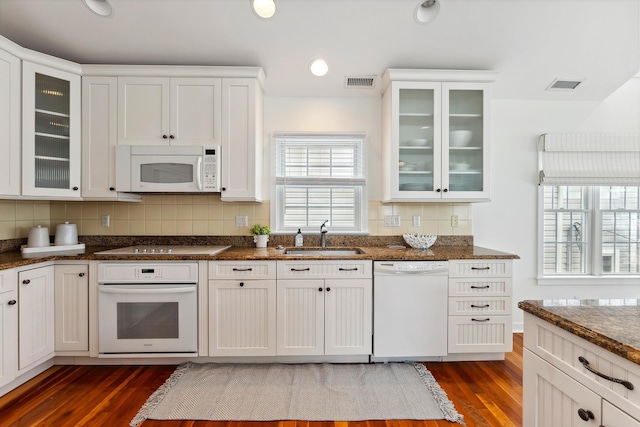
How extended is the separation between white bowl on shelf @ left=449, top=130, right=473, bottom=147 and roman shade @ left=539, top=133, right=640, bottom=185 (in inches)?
36.4

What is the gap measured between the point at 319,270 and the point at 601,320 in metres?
1.65

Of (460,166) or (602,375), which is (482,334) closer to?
(460,166)

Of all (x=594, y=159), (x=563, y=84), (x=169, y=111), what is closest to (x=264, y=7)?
(x=169, y=111)

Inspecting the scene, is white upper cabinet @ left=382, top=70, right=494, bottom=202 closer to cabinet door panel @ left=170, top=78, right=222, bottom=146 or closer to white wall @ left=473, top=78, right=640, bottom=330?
white wall @ left=473, top=78, right=640, bottom=330

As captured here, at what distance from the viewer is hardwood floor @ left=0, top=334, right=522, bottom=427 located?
1772 millimetres

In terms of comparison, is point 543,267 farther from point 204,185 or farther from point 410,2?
point 204,185

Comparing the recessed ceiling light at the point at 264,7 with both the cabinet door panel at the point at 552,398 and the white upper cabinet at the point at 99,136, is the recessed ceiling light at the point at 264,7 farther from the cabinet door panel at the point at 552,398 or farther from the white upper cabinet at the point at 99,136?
the cabinet door panel at the point at 552,398

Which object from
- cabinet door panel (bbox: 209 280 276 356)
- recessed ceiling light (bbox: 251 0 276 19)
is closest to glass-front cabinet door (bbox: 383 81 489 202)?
recessed ceiling light (bbox: 251 0 276 19)

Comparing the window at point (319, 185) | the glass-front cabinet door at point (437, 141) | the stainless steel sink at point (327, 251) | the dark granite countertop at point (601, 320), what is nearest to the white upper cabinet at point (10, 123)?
the window at point (319, 185)

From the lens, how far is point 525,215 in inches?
120

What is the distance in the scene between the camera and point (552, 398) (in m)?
1.08

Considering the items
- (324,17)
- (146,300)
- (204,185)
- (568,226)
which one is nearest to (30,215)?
(146,300)

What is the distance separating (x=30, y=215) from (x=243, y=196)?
1.96m

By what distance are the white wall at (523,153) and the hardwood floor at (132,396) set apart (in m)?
1.13
